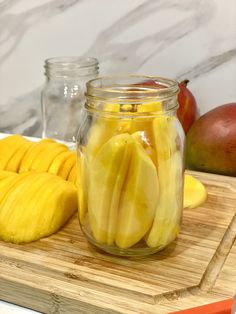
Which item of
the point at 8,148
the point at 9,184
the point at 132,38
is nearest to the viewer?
the point at 9,184

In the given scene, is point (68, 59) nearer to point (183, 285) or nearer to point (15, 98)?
point (15, 98)

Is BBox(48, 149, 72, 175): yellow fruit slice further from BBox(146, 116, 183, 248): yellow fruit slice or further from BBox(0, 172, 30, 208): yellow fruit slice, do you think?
BBox(146, 116, 183, 248): yellow fruit slice

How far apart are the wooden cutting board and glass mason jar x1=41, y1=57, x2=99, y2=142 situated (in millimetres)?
330

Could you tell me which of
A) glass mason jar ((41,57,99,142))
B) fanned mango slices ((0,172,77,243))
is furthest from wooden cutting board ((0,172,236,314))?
glass mason jar ((41,57,99,142))

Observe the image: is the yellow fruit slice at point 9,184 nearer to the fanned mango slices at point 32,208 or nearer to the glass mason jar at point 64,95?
the fanned mango slices at point 32,208

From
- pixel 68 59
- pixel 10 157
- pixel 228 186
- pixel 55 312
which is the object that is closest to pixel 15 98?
Result: pixel 68 59

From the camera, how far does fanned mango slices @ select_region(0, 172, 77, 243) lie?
2.07 ft

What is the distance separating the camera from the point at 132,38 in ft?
3.10

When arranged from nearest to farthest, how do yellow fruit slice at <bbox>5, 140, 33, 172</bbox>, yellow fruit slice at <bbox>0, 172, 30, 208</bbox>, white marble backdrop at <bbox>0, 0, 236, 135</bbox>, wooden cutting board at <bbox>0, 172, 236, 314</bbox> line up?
1. wooden cutting board at <bbox>0, 172, 236, 314</bbox>
2. yellow fruit slice at <bbox>0, 172, 30, 208</bbox>
3. yellow fruit slice at <bbox>5, 140, 33, 172</bbox>
4. white marble backdrop at <bbox>0, 0, 236, 135</bbox>

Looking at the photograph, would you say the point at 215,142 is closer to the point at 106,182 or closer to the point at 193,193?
the point at 193,193

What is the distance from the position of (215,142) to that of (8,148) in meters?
0.33

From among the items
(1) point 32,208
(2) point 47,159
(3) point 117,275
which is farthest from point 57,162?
(3) point 117,275

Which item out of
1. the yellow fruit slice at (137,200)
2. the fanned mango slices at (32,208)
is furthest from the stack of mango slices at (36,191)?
the yellow fruit slice at (137,200)

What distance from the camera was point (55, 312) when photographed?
1.81ft
